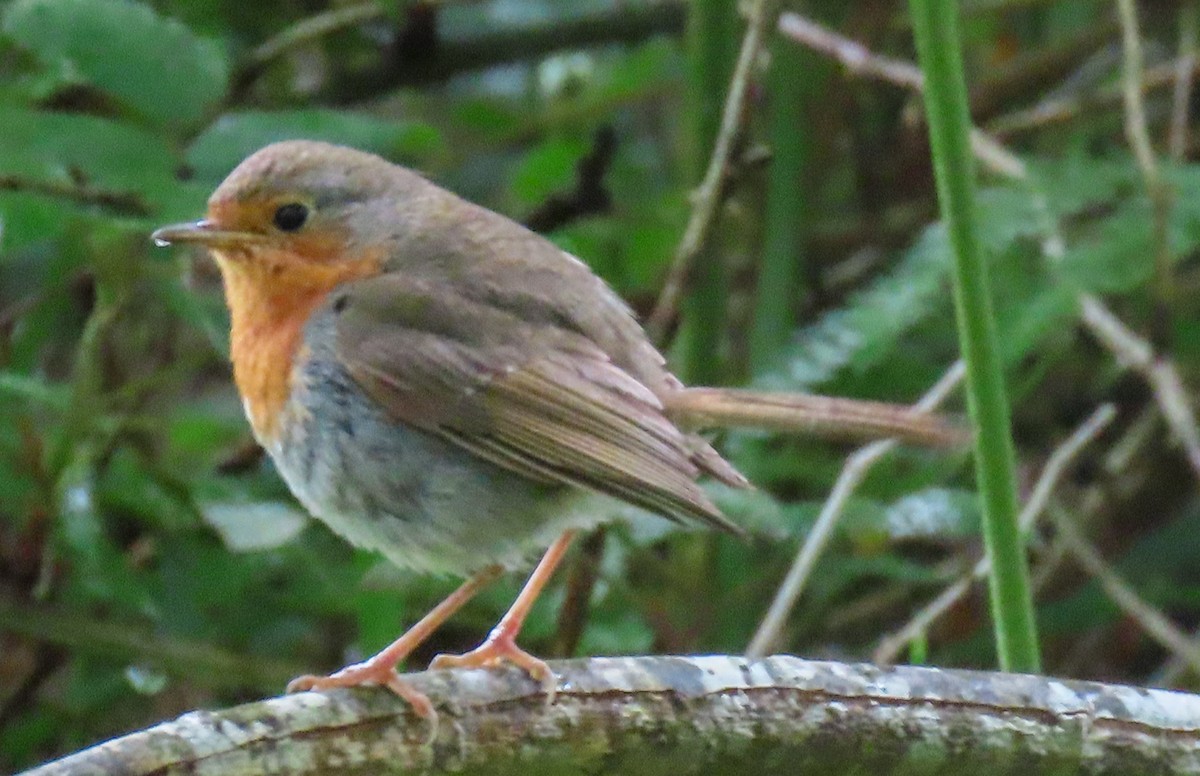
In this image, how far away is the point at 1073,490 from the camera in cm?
524

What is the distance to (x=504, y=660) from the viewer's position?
9.32 feet

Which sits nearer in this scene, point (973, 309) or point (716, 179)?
point (973, 309)

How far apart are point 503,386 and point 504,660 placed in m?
0.52

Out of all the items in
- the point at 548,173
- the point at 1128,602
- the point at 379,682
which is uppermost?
the point at 548,173

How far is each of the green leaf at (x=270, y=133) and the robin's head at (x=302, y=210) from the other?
0.29m

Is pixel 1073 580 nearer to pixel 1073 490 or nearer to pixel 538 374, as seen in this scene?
pixel 1073 490

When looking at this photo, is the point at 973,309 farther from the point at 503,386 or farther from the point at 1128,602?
the point at 1128,602

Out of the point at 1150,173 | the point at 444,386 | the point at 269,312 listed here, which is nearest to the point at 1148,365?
the point at 1150,173

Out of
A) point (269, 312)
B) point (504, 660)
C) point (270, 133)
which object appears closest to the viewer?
point (504, 660)

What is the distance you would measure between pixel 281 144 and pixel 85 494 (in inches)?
31.1

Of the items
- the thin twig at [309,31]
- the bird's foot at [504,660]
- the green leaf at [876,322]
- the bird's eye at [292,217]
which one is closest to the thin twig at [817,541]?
the green leaf at [876,322]

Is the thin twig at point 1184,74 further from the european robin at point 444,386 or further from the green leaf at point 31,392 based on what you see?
the green leaf at point 31,392

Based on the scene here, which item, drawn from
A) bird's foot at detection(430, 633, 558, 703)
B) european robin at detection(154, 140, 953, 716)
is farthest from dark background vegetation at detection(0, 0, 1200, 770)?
bird's foot at detection(430, 633, 558, 703)

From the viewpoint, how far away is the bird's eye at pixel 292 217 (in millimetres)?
3359
